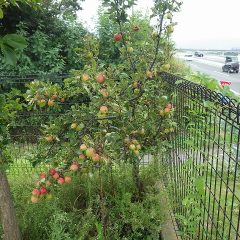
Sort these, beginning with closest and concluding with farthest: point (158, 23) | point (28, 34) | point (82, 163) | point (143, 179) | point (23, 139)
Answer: point (82, 163)
point (158, 23)
point (143, 179)
point (23, 139)
point (28, 34)

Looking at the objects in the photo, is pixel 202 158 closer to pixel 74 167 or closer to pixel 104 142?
pixel 104 142

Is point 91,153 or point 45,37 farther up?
point 45,37

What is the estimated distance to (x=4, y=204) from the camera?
10.4ft

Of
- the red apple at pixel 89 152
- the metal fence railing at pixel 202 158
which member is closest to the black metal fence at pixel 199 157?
the metal fence railing at pixel 202 158

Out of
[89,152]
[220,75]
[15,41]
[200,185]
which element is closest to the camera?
[15,41]

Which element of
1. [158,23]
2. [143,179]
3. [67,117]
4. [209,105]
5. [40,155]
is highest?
[158,23]

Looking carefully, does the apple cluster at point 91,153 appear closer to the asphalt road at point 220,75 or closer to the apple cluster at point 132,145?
the apple cluster at point 132,145

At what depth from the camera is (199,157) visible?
289 cm

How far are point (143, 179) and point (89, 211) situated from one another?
3.79ft

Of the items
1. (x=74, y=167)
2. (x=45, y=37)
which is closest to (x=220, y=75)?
(x=45, y=37)

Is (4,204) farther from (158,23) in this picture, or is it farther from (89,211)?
(158,23)

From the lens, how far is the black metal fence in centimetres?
206

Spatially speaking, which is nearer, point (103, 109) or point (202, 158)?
point (103, 109)

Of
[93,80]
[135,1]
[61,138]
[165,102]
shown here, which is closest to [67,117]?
[61,138]
